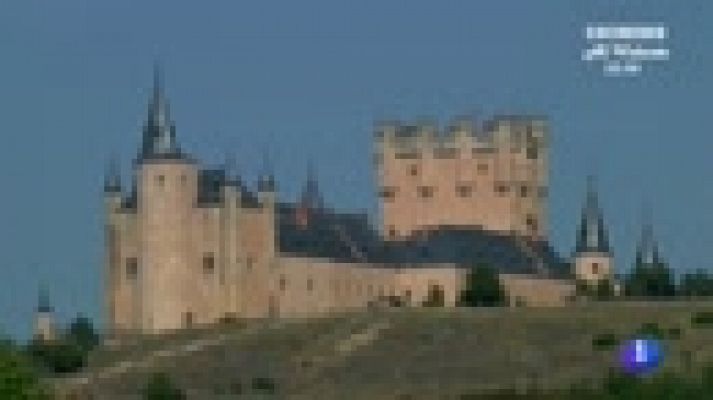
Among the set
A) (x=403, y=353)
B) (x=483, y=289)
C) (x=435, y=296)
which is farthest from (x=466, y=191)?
(x=403, y=353)

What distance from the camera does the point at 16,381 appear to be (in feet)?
171

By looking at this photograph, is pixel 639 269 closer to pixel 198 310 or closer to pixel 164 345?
pixel 198 310

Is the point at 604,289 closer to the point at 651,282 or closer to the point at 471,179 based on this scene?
the point at 651,282

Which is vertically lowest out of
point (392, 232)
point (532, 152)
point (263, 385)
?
point (263, 385)

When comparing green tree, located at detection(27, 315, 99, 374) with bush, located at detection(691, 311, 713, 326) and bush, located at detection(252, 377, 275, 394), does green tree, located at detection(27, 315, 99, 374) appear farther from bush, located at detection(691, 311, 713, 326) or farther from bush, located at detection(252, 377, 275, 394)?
bush, located at detection(691, 311, 713, 326)

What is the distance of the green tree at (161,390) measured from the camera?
63.9 m

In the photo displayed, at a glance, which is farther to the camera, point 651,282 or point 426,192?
point 426,192

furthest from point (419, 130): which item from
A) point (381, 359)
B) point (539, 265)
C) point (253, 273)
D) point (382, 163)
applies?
point (381, 359)

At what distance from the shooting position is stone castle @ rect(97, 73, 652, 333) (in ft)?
317

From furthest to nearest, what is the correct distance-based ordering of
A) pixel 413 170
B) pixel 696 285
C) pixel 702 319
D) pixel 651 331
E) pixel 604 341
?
1. pixel 413 170
2. pixel 696 285
3. pixel 702 319
4. pixel 651 331
5. pixel 604 341

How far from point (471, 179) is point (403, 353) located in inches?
1492

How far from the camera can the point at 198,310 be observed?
96062mm

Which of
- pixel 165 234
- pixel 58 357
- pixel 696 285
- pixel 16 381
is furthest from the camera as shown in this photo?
pixel 696 285

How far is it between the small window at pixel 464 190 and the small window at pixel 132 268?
66.7 ft
